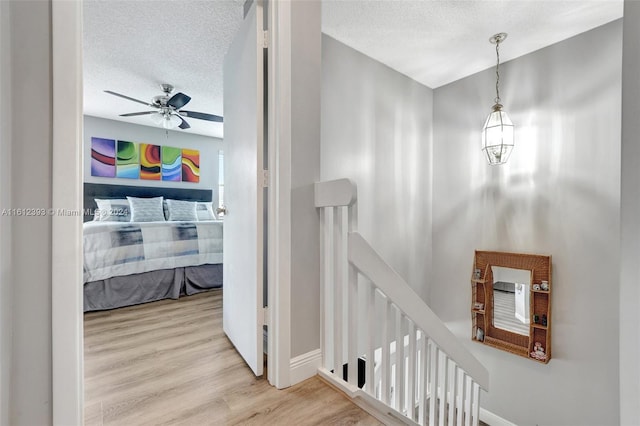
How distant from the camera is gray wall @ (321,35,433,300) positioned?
2.48 meters

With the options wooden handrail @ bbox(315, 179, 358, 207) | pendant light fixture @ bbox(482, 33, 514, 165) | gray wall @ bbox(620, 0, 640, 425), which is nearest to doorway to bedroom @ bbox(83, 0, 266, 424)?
wooden handrail @ bbox(315, 179, 358, 207)

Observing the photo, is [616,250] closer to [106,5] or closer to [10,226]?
[10,226]

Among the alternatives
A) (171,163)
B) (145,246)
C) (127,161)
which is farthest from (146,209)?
(145,246)

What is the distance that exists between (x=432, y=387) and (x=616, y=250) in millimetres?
2001

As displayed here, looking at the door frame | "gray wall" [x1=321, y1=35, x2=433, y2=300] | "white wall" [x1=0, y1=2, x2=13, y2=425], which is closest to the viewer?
"white wall" [x1=0, y1=2, x2=13, y2=425]

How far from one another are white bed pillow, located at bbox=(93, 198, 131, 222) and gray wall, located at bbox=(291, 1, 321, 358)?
12.6 ft

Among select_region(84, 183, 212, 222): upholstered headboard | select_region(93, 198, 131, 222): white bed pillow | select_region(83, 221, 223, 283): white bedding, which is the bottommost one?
select_region(83, 221, 223, 283): white bedding

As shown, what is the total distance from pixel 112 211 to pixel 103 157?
2.86 feet

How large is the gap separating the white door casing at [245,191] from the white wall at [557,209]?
2.48 meters

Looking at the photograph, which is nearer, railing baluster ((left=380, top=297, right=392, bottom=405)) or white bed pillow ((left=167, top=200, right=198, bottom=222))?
railing baluster ((left=380, top=297, right=392, bottom=405))

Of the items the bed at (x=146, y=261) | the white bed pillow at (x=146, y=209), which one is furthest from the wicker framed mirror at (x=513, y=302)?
the white bed pillow at (x=146, y=209)

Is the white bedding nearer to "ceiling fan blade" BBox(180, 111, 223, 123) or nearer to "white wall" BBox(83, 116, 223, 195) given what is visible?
"ceiling fan blade" BBox(180, 111, 223, 123)

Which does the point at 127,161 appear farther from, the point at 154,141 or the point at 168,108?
the point at 168,108

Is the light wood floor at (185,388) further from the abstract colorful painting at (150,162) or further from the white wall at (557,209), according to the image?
the abstract colorful painting at (150,162)
